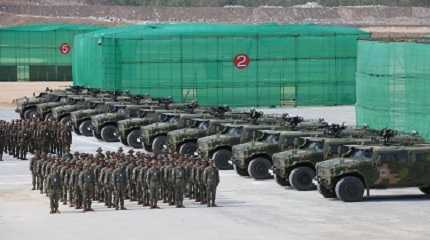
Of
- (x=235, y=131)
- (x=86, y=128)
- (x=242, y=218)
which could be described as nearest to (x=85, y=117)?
(x=86, y=128)

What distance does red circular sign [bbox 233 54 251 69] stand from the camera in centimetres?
6575

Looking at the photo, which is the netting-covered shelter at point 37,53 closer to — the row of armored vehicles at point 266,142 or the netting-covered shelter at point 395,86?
the row of armored vehicles at point 266,142

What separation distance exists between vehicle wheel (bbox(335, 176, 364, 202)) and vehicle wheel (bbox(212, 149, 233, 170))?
21.9ft

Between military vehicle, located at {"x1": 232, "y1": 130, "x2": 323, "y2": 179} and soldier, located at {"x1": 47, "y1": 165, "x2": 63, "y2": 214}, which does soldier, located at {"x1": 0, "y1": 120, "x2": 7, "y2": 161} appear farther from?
soldier, located at {"x1": 47, "y1": 165, "x2": 63, "y2": 214}

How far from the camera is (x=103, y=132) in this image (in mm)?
48125

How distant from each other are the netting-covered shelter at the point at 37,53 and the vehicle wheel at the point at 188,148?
45.1 m

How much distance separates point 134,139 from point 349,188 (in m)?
14.4

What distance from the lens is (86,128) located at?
50469 millimetres

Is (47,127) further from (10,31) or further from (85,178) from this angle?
(10,31)

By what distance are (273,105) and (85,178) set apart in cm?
3476

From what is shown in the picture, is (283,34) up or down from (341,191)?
up

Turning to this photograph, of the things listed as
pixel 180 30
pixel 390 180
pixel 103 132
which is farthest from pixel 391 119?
pixel 180 30

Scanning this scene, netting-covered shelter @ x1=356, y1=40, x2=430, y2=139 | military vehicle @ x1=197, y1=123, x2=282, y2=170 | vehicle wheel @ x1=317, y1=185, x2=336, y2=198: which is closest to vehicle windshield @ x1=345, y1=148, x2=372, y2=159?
vehicle wheel @ x1=317, y1=185, x2=336, y2=198

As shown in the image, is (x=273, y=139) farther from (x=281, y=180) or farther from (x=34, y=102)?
(x=34, y=102)
